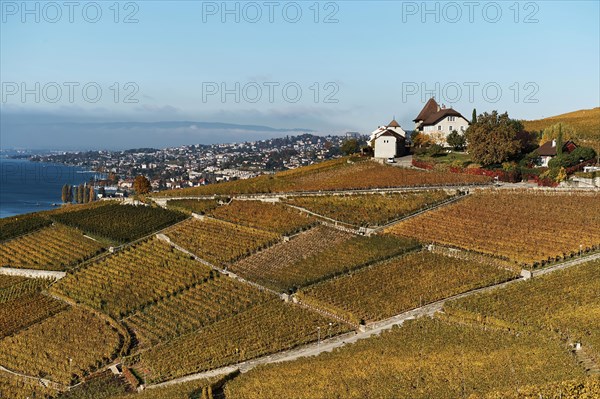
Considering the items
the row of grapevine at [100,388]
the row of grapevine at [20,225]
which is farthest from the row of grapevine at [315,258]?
the row of grapevine at [20,225]

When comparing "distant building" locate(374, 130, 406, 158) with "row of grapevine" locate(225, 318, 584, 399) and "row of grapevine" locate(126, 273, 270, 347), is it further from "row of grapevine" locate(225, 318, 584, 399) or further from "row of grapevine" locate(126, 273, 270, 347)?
"row of grapevine" locate(225, 318, 584, 399)

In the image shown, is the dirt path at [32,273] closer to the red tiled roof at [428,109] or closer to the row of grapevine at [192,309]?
the row of grapevine at [192,309]

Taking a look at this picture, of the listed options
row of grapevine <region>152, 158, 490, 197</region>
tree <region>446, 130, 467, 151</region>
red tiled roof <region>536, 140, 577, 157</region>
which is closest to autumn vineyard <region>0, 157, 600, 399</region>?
row of grapevine <region>152, 158, 490, 197</region>

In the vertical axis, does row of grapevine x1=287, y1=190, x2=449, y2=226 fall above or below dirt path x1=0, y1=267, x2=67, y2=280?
above

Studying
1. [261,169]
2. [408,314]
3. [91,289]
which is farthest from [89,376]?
[261,169]

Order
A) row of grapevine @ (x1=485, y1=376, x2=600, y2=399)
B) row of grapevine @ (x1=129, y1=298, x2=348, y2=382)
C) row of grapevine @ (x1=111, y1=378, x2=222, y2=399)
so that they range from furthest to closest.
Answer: row of grapevine @ (x1=129, y1=298, x2=348, y2=382) < row of grapevine @ (x1=111, y1=378, x2=222, y2=399) < row of grapevine @ (x1=485, y1=376, x2=600, y2=399)

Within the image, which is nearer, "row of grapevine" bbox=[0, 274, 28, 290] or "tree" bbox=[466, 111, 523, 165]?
"row of grapevine" bbox=[0, 274, 28, 290]
